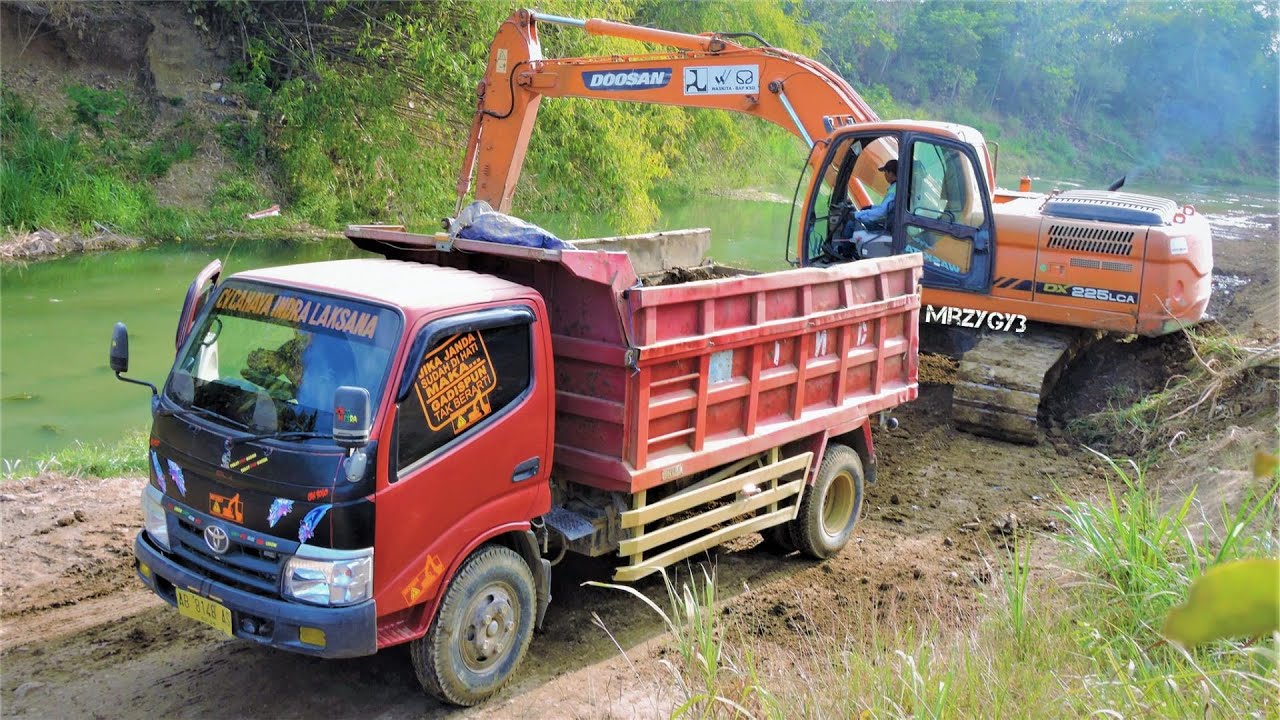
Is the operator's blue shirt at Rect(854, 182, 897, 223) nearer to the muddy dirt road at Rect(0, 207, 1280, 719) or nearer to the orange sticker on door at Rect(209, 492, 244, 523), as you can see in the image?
the muddy dirt road at Rect(0, 207, 1280, 719)

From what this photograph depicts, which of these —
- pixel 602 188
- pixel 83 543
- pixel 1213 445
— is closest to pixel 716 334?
pixel 83 543

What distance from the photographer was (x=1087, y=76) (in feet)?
165

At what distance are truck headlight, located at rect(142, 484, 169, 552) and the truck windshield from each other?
441mm

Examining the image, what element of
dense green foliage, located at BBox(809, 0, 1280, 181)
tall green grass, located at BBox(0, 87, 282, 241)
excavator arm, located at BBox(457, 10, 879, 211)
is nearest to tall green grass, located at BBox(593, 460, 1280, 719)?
excavator arm, located at BBox(457, 10, 879, 211)

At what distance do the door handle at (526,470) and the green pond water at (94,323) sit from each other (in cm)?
540

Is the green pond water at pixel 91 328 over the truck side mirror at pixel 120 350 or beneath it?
beneath

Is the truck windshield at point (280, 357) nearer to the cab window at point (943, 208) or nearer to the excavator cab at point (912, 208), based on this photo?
the excavator cab at point (912, 208)

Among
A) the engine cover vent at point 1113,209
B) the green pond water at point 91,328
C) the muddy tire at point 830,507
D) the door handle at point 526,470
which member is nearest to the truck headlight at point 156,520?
the door handle at point 526,470

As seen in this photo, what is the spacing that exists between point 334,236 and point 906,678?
15.7 metres

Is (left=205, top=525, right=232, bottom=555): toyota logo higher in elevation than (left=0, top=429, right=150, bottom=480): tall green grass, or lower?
higher

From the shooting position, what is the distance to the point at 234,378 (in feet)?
15.6

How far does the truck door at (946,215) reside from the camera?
9.44 m

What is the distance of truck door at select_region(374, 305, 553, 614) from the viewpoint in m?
4.48

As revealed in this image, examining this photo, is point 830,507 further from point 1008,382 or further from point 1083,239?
point 1083,239
